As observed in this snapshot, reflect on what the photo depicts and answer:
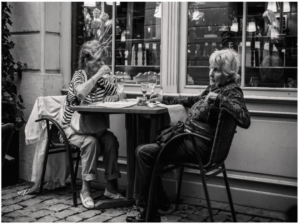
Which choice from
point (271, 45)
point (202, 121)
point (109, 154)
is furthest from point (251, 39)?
point (109, 154)

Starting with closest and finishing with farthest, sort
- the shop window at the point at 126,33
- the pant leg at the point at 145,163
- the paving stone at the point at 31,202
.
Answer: the pant leg at the point at 145,163 < the paving stone at the point at 31,202 < the shop window at the point at 126,33

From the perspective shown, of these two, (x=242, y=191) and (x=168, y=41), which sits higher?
(x=168, y=41)

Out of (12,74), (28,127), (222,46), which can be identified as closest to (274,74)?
(222,46)

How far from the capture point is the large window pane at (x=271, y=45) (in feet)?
14.1

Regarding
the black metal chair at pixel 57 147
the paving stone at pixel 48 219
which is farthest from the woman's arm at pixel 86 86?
the paving stone at pixel 48 219

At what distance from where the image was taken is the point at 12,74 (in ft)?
16.9

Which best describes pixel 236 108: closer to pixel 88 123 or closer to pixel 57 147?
pixel 88 123

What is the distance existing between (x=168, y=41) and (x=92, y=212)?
1.87 m

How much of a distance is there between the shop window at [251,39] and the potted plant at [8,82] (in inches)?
76.6

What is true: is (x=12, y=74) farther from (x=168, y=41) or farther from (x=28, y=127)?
(x=168, y=41)

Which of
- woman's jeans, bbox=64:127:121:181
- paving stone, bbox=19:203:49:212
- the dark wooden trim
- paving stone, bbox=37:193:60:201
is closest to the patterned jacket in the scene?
the dark wooden trim

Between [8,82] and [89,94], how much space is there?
1219 millimetres

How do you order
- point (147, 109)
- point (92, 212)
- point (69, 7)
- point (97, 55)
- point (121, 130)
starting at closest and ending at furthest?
point (147, 109) → point (92, 212) → point (97, 55) → point (121, 130) → point (69, 7)

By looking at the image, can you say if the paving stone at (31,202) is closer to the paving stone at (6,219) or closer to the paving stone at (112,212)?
the paving stone at (6,219)
